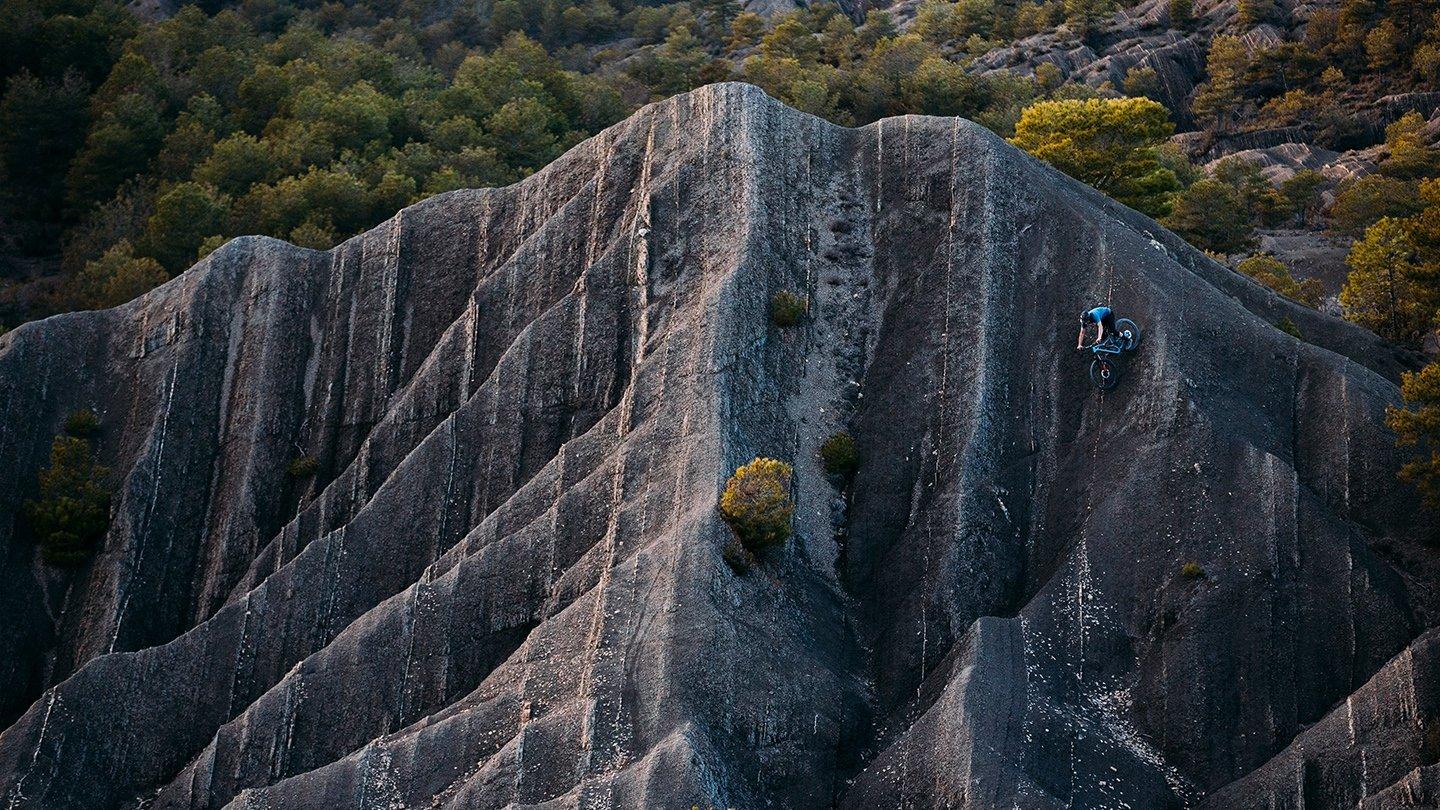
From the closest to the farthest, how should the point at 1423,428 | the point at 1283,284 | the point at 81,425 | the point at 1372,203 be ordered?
the point at 1423,428, the point at 81,425, the point at 1283,284, the point at 1372,203

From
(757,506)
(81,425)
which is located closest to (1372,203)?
(757,506)

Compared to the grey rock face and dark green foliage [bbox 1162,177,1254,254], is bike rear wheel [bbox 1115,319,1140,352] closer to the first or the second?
the grey rock face

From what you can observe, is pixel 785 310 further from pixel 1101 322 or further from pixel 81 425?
pixel 81 425

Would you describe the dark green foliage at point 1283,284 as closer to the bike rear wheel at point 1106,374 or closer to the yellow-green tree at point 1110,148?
the yellow-green tree at point 1110,148

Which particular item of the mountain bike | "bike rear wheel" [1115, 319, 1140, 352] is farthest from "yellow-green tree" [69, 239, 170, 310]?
"bike rear wheel" [1115, 319, 1140, 352]

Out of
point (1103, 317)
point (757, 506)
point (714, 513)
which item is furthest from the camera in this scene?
point (1103, 317)

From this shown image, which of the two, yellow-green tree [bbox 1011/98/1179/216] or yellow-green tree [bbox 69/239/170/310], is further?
yellow-green tree [bbox 1011/98/1179/216]

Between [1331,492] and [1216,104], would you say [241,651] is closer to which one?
[1331,492]

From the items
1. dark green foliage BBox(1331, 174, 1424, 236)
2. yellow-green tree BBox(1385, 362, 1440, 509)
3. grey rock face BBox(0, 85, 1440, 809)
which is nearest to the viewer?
grey rock face BBox(0, 85, 1440, 809)
